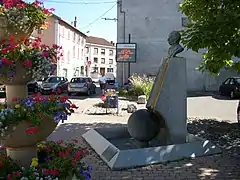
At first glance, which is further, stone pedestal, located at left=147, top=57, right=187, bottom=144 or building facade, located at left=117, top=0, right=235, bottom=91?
building facade, located at left=117, top=0, right=235, bottom=91

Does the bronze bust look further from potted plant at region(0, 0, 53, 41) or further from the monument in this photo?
potted plant at region(0, 0, 53, 41)

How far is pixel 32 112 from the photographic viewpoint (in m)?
3.02

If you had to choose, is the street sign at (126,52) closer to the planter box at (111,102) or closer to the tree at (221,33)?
the planter box at (111,102)

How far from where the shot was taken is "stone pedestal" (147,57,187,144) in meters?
6.11

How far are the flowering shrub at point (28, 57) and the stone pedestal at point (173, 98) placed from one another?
3272 mm

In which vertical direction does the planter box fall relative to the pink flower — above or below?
below

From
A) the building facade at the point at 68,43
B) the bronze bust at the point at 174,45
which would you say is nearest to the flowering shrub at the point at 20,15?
the bronze bust at the point at 174,45

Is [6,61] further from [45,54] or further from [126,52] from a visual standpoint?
[126,52]

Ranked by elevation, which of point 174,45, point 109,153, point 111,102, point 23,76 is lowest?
point 109,153

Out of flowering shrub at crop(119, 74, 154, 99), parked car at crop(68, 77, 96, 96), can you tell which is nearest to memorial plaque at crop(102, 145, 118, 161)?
flowering shrub at crop(119, 74, 154, 99)

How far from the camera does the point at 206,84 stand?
87.8 ft

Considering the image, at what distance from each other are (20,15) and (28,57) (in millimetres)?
440

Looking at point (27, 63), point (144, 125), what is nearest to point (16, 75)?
point (27, 63)

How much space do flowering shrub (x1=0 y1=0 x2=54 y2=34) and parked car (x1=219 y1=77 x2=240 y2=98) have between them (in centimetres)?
1953
